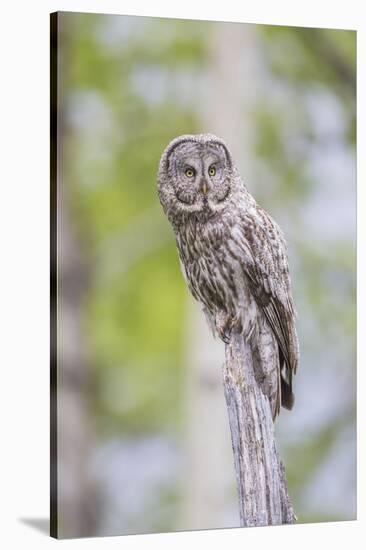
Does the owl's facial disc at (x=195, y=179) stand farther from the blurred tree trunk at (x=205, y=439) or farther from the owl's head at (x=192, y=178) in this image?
the blurred tree trunk at (x=205, y=439)

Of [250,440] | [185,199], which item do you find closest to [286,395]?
[250,440]

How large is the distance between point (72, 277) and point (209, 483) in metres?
1.29

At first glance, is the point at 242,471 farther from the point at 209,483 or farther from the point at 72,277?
the point at 72,277

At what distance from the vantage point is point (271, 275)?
5996mm

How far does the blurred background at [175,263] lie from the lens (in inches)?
223

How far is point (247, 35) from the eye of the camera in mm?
6148

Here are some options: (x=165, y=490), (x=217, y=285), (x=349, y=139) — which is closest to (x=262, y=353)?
(x=217, y=285)

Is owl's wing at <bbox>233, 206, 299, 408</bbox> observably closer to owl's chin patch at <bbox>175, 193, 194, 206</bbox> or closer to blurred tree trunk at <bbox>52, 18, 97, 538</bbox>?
owl's chin patch at <bbox>175, 193, 194, 206</bbox>

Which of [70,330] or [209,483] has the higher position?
[70,330]

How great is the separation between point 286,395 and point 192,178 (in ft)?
4.14

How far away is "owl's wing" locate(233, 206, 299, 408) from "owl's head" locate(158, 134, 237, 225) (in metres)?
0.20

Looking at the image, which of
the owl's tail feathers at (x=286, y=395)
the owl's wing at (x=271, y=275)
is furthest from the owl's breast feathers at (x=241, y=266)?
the owl's tail feathers at (x=286, y=395)

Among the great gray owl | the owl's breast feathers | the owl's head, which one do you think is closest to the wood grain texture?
the great gray owl

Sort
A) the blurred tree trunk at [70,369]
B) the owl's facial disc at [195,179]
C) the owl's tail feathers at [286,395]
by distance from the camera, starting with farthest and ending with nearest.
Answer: the owl's tail feathers at [286,395] < the owl's facial disc at [195,179] < the blurred tree trunk at [70,369]
